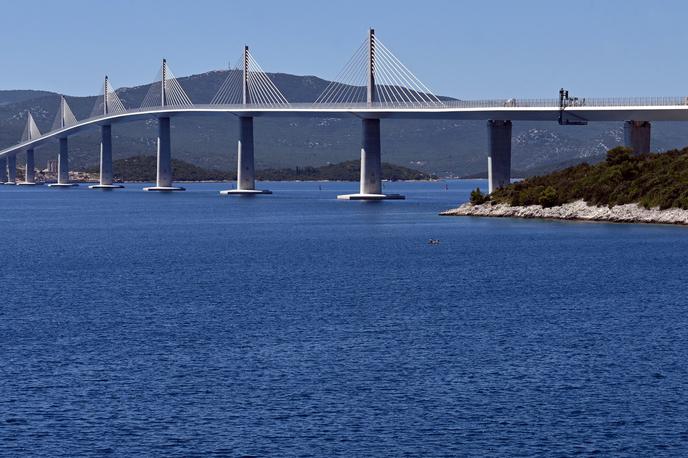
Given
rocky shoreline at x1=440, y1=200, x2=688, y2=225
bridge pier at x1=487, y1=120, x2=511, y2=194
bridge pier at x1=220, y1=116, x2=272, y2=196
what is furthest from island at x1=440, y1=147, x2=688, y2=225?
bridge pier at x1=220, y1=116, x2=272, y2=196

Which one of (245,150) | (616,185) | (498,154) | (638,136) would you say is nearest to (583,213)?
(616,185)

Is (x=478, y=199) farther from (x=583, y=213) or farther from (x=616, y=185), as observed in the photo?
(x=616, y=185)

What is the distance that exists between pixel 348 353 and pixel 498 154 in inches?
3865

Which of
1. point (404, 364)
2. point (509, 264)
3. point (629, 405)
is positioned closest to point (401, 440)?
point (629, 405)

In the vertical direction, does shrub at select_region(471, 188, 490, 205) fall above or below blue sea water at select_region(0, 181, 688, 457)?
above

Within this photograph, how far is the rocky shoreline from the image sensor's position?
101m

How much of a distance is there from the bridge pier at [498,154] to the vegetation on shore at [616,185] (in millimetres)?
9811

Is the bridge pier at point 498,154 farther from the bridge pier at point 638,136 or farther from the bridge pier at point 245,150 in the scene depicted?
the bridge pier at point 245,150

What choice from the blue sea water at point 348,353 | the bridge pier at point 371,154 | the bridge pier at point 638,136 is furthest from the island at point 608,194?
the bridge pier at point 371,154

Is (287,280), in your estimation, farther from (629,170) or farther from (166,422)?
(629,170)

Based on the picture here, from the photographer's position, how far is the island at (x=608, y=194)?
103000mm

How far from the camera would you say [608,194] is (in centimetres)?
10875

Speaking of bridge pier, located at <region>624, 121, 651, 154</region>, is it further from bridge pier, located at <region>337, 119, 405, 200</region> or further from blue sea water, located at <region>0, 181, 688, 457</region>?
blue sea water, located at <region>0, 181, 688, 457</region>

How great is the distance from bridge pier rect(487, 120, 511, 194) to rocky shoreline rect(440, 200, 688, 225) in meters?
10.7
